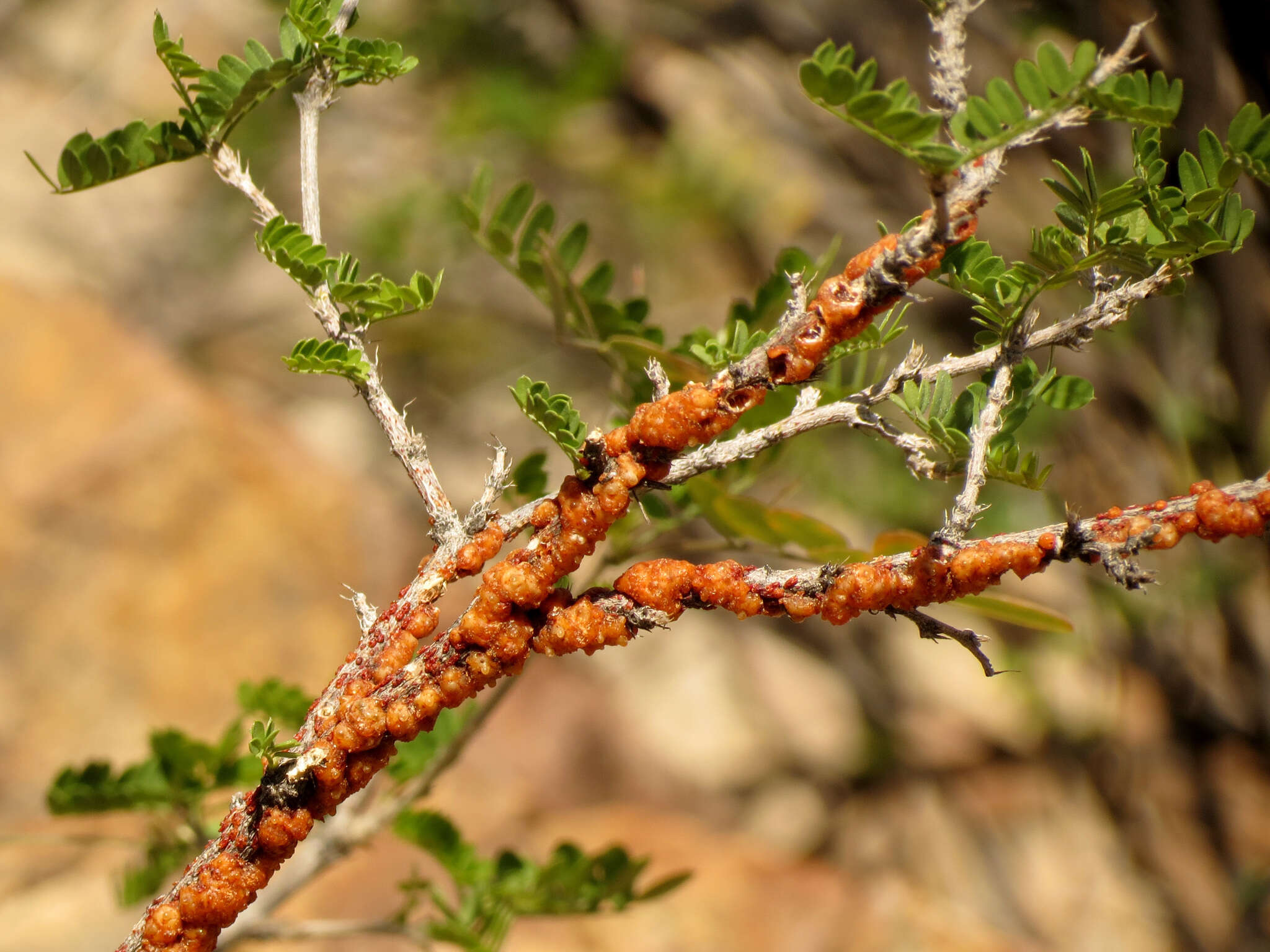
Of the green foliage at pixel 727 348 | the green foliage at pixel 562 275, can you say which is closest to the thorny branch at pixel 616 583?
the green foliage at pixel 727 348

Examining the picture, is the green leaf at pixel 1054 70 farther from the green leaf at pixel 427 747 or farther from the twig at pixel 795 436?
the green leaf at pixel 427 747

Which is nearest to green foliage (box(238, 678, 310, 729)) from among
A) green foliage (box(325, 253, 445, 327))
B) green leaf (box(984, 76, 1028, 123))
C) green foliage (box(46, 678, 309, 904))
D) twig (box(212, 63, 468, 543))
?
green foliage (box(46, 678, 309, 904))

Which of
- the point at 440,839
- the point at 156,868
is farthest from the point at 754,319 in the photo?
the point at 156,868

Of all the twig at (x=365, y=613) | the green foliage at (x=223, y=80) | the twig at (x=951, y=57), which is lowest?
the twig at (x=365, y=613)

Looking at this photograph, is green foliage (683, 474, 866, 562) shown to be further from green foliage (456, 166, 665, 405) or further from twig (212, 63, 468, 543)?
twig (212, 63, 468, 543)

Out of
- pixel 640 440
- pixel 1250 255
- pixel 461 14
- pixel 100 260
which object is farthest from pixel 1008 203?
pixel 100 260

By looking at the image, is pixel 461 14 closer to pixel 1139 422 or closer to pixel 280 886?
pixel 1139 422
